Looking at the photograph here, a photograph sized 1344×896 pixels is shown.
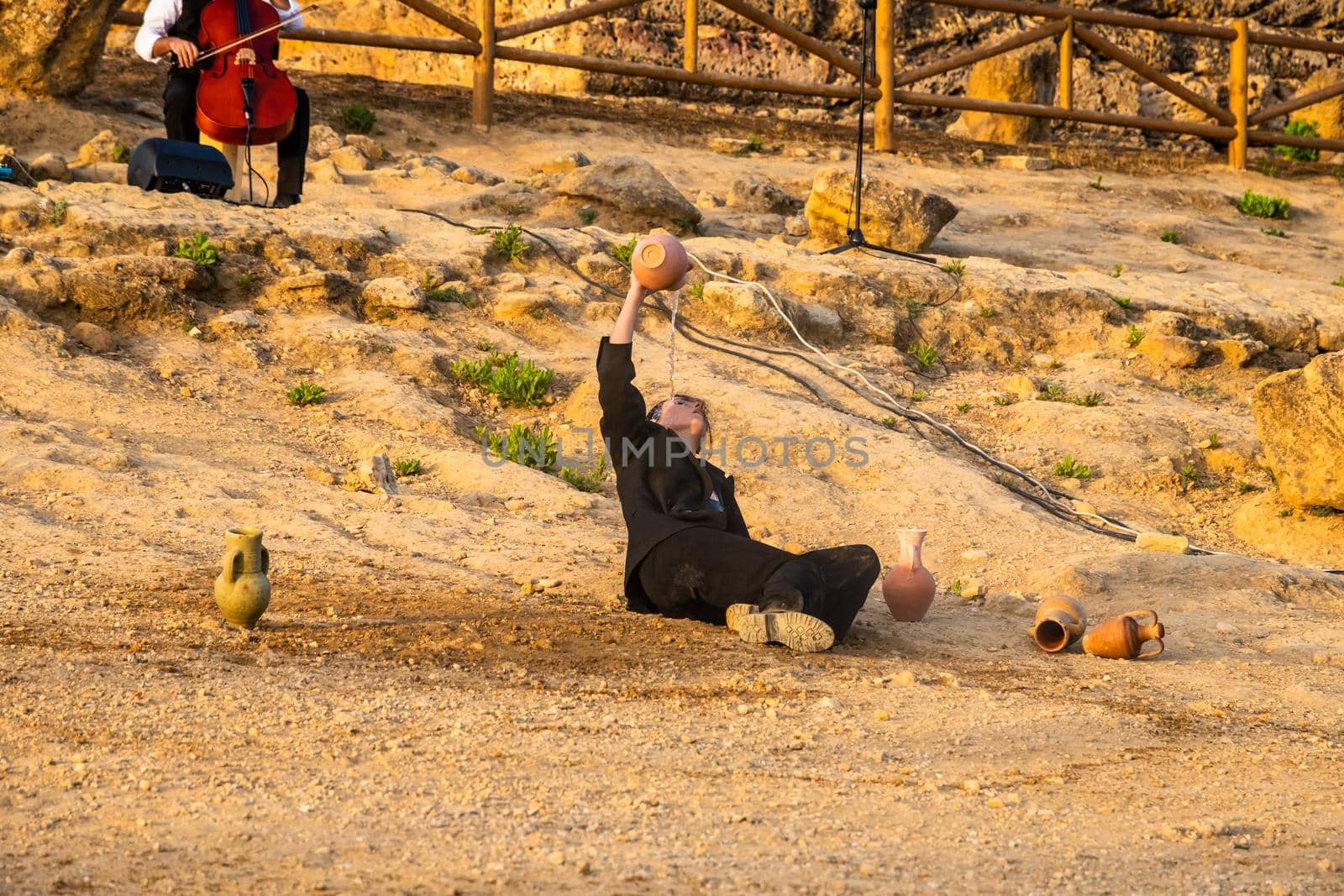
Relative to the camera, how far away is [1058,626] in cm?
477

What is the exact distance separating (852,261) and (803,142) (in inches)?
149

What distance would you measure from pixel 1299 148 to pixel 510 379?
33.8ft

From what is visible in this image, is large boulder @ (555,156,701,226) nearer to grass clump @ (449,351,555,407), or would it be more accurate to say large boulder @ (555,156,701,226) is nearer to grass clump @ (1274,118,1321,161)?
grass clump @ (449,351,555,407)

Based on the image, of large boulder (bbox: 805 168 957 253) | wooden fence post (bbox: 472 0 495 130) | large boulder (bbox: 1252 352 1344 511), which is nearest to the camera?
large boulder (bbox: 1252 352 1344 511)

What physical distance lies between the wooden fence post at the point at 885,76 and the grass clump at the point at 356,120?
410cm

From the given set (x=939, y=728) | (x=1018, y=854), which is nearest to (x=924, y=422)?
(x=939, y=728)

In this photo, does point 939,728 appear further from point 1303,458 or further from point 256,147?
point 256,147

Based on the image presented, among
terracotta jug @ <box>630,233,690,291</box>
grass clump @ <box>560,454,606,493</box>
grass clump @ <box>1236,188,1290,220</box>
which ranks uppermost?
grass clump @ <box>1236,188,1290,220</box>

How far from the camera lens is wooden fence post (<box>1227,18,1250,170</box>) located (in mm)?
13984

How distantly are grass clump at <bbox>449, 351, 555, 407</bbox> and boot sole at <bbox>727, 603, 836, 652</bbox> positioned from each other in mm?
2938

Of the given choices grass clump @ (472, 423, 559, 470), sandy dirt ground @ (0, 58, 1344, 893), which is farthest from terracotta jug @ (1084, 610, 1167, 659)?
grass clump @ (472, 423, 559, 470)

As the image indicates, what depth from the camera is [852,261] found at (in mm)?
9094

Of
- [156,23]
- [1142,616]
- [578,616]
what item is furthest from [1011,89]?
[578,616]

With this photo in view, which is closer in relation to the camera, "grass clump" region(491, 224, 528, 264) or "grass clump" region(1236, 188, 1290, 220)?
"grass clump" region(491, 224, 528, 264)
